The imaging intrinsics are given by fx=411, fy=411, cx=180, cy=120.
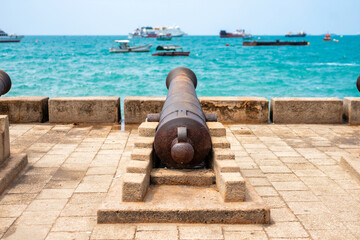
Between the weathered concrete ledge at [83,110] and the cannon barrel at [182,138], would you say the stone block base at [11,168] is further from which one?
the weathered concrete ledge at [83,110]

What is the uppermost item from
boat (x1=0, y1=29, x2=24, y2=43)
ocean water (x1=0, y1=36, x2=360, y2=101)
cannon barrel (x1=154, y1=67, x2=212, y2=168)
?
boat (x1=0, y1=29, x2=24, y2=43)

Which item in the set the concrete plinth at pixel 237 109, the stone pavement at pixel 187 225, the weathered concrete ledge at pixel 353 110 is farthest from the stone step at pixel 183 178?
the weathered concrete ledge at pixel 353 110

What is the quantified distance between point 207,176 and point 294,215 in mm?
990

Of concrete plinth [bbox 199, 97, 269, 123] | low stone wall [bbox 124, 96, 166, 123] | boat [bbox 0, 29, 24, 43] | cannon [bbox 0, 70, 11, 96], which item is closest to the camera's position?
cannon [bbox 0, 70, 11, 96]

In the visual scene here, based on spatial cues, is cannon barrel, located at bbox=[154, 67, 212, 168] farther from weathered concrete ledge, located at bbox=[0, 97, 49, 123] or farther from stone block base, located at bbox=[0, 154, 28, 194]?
weathered concrete ledge, located at bbox=[0, 97, 49, 123]

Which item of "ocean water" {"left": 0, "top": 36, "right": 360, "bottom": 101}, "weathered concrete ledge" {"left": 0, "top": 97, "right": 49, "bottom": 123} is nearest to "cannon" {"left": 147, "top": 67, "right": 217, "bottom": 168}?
"weathered concrete ledge" {"left": 0, "top": 97, "right": 49, "bottom": 123}

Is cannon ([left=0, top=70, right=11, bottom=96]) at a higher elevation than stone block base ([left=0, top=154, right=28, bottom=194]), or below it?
higher

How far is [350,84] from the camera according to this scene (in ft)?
114

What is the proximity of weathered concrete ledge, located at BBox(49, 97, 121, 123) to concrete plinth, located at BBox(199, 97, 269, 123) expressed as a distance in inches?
71.8

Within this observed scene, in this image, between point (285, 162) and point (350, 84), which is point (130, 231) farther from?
point (350, 84)

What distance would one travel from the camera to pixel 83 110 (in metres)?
8.27

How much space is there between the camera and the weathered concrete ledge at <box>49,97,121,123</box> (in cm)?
824

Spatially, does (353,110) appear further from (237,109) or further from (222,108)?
(222,108)

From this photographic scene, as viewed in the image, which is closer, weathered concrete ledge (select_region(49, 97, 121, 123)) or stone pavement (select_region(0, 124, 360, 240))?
stone pavement (select_region(0, 124, 360, 240))
